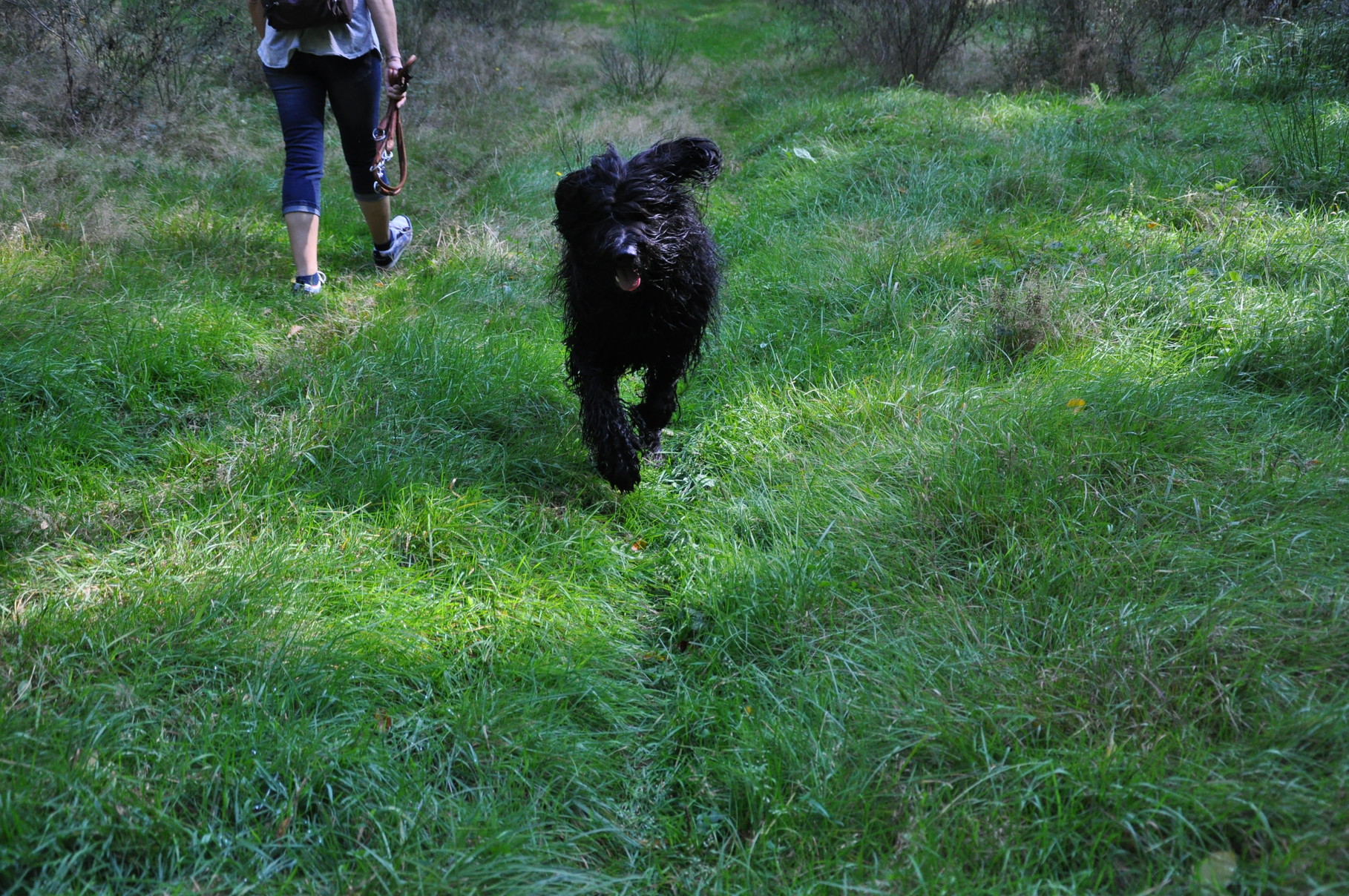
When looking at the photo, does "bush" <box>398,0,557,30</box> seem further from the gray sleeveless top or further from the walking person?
the gray sleeveless top

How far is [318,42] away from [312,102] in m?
0.32

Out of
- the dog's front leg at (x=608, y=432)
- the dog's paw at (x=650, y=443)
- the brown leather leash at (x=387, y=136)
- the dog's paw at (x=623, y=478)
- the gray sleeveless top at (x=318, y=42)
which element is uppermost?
the gray sleeveless top at (x=318, y=42)

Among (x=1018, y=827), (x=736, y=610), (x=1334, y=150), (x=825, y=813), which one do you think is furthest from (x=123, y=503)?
(x=1334, y=150)

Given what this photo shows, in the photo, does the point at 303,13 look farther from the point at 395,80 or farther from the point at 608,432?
the point at 608,432

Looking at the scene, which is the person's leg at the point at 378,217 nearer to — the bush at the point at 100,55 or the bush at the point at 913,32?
the bush at the point at 100,55

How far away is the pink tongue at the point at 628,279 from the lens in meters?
3.12

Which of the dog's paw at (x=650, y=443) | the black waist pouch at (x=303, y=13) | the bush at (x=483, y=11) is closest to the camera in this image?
the dog's paw at (x=650, y=443)

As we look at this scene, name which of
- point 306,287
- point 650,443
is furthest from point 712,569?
point 306,287

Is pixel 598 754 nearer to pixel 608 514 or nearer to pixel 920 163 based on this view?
pixel 608 514

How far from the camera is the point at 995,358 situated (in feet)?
12.4

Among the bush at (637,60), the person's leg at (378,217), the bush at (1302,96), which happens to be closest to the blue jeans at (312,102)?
the person's leg at (378,217)

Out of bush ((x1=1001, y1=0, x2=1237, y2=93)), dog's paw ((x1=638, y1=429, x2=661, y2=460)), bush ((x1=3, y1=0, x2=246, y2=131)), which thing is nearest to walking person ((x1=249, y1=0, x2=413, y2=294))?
dog's paw ((x1=638, y1=429, x2=661, y2=460))

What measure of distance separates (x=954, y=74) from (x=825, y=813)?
8.73 meters

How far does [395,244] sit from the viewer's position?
5.27 meters
